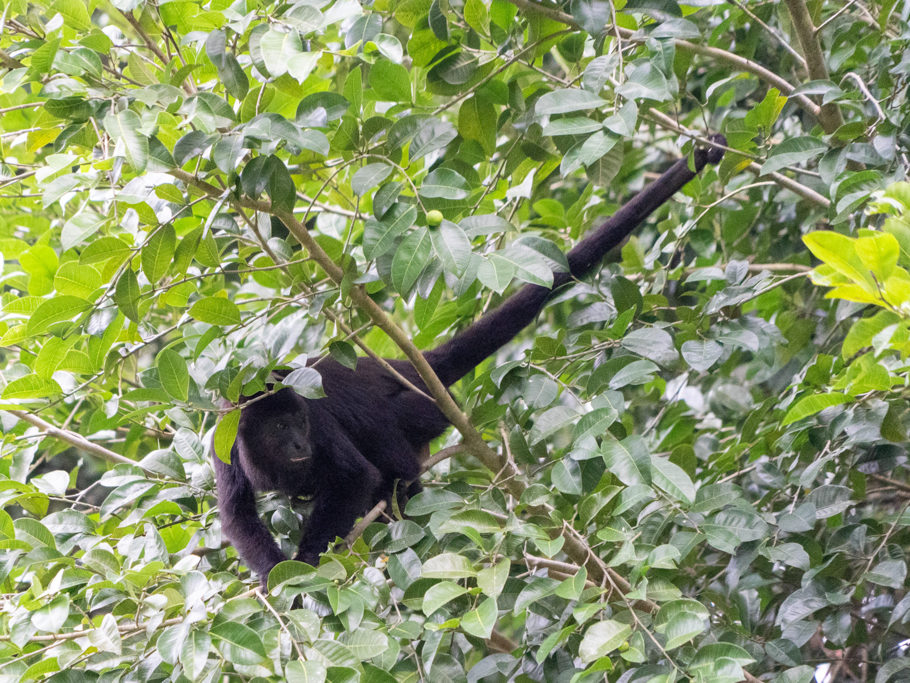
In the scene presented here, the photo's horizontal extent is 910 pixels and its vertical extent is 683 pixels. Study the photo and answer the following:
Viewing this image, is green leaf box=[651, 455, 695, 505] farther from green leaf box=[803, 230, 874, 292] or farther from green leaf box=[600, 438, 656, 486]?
green leaf box=[803, 230, 874, 292]

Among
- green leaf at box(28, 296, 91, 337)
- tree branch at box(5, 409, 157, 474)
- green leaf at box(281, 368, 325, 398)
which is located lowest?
green leaf at box(281, 368, 325, 398)

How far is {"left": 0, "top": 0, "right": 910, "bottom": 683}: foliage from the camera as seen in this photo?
1.78 metres

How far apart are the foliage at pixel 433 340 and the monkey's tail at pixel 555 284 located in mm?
110

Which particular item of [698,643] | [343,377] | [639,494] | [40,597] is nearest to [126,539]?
[40,597]

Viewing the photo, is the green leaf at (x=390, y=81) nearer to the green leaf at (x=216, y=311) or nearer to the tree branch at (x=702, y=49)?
the tree branch at (x=702, y=49)

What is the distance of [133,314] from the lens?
2.03 metres

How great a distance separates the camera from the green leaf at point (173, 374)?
2.00 m

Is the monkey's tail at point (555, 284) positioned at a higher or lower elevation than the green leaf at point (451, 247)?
lower

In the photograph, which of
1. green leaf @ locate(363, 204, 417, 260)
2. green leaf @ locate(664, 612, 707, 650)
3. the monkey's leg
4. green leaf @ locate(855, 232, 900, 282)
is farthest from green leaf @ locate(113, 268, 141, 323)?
green leaf @ locate(855, 232, 900, 282)

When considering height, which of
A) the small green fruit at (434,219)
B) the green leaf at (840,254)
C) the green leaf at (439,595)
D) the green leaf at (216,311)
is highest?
the green leaf at (216,311)

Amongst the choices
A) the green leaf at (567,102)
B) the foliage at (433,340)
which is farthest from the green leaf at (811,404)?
the green leaf at (567,102)

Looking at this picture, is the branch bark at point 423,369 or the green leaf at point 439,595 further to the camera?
the branch bark at point 423,369

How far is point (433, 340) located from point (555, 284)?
0.53 metres

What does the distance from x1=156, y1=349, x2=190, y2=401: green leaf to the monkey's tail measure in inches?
42.4
